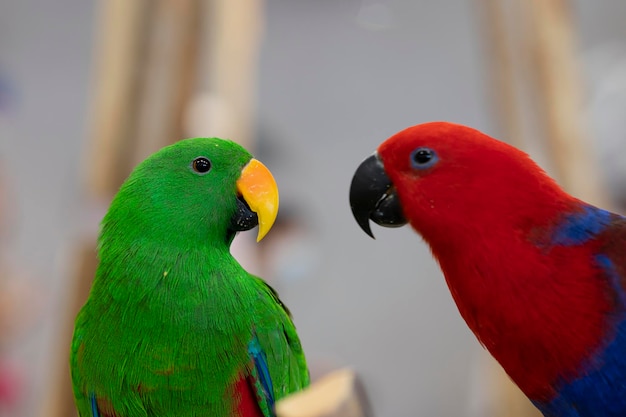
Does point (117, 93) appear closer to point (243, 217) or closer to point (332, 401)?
point (243, 217)

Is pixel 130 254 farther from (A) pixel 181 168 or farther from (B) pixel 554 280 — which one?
(B) pixel 554 280

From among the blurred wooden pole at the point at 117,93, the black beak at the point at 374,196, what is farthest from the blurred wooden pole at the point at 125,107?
the black beak at the point at 374,196

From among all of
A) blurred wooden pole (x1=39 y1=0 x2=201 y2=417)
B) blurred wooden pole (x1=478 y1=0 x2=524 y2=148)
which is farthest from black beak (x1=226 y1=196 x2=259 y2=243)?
blurred wooden pole (x1=478 y1=0 x2=524 y2=148)

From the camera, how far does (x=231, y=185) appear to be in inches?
22.4

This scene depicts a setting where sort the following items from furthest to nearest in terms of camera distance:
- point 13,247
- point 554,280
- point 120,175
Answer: point 13,247, point 120,175, point 554,280

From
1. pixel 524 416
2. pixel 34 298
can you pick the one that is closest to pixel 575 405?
pixel 524 416

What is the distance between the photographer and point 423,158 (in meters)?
0.51

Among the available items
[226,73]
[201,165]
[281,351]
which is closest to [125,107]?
[226,73]

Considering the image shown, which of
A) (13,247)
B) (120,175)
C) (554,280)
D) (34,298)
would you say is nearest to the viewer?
(554,280)

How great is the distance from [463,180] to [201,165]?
23 cm

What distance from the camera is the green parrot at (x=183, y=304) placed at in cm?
52

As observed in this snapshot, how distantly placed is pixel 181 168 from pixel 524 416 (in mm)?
666

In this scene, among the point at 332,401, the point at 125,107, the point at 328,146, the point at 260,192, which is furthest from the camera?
the point at 328,146

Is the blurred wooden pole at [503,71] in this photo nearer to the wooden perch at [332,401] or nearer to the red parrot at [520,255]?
the red parrot at [520,255]
